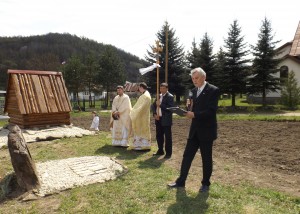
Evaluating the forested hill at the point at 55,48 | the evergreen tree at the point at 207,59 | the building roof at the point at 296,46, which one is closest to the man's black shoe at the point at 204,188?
the evergreen tree at the point at 207,59

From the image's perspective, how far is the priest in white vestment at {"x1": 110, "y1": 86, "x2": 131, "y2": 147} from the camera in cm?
958

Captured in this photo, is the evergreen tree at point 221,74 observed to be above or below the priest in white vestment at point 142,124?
above

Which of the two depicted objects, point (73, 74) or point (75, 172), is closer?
point (75, 172)

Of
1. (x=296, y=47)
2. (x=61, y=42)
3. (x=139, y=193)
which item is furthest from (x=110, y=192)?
(x=61, y=42)

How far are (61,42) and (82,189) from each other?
10202 centimetres

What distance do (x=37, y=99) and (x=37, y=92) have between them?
359mm

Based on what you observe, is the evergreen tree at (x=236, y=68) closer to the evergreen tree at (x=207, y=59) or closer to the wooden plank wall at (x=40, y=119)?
the evergreen tree at (x=207, y=59)

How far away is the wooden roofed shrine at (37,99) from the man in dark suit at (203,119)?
954 centimetres

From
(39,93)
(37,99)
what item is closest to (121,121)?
(37,99)

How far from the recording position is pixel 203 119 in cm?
516

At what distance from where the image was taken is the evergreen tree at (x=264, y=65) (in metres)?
26.0

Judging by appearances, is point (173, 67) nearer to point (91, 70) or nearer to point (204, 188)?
point (91, 70)

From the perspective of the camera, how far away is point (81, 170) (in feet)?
22.0

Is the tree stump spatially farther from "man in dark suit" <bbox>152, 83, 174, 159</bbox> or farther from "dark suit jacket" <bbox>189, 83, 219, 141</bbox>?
"man in dark suit" <bbox>152, 83, 174, 159</bbox>
